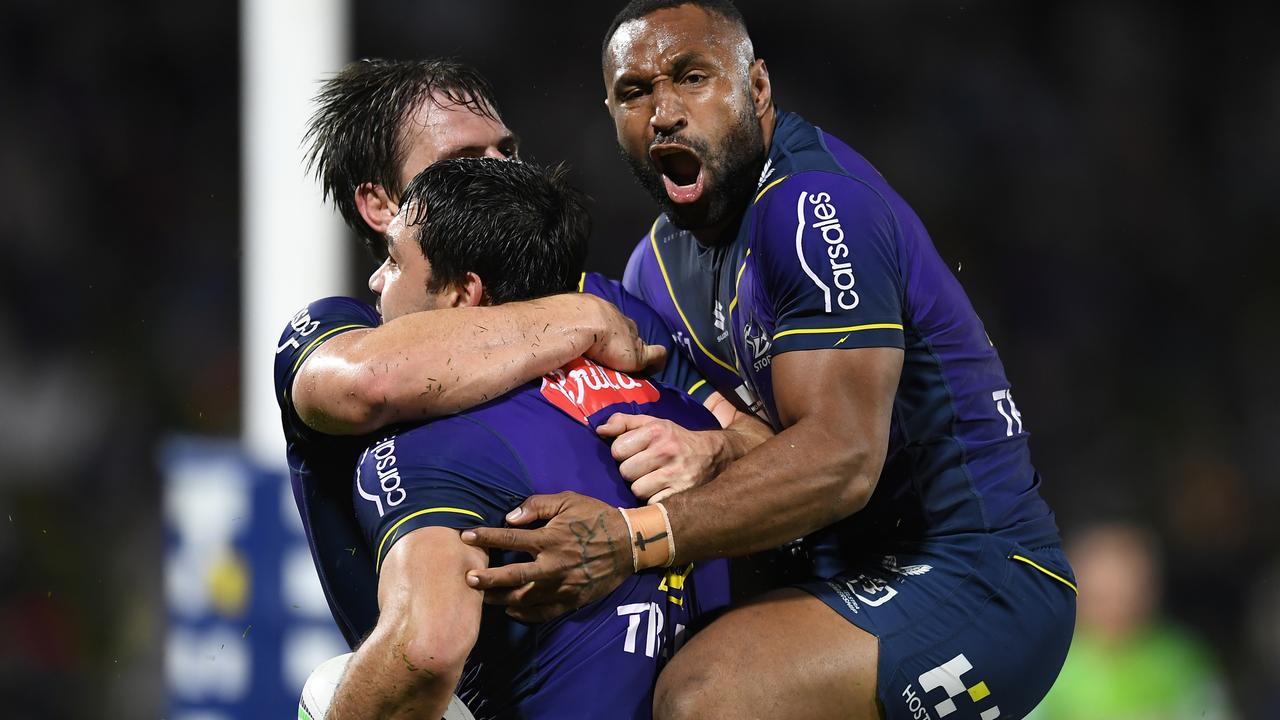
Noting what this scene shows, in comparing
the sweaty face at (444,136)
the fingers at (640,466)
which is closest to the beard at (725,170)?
the sweaty face at (444,136)

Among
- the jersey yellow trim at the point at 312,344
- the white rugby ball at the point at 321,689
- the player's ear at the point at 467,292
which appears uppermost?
the player's ear at the point at 467,292

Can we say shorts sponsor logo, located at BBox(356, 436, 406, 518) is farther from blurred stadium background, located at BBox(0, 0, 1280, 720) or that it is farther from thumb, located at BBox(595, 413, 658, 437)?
blurred stadium background, located at BBox(0, 0, 1280, 720)

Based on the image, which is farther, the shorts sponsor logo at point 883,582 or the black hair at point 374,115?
the black hair at point 374,115

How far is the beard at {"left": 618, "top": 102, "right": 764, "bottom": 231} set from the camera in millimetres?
3133

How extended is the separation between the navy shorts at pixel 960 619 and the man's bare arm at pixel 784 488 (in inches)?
10.0

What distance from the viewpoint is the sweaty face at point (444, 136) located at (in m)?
3.59

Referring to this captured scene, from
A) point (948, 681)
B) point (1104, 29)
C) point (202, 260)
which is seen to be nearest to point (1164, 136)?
point (1104, 29)

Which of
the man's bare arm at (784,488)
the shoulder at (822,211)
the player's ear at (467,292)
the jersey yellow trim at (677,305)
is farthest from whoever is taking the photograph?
the jersey yellow trim at (677,305)

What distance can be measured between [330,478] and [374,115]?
1222mm

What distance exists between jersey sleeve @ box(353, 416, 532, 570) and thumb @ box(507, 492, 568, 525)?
30 mm

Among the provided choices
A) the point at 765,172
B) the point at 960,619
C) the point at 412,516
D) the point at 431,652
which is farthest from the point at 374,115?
the point at 960,619

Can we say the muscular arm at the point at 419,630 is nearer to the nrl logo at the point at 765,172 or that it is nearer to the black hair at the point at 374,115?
the nrl logo at the point at 765,172

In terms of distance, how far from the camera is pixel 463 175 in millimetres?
2754

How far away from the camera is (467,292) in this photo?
9.00ft
